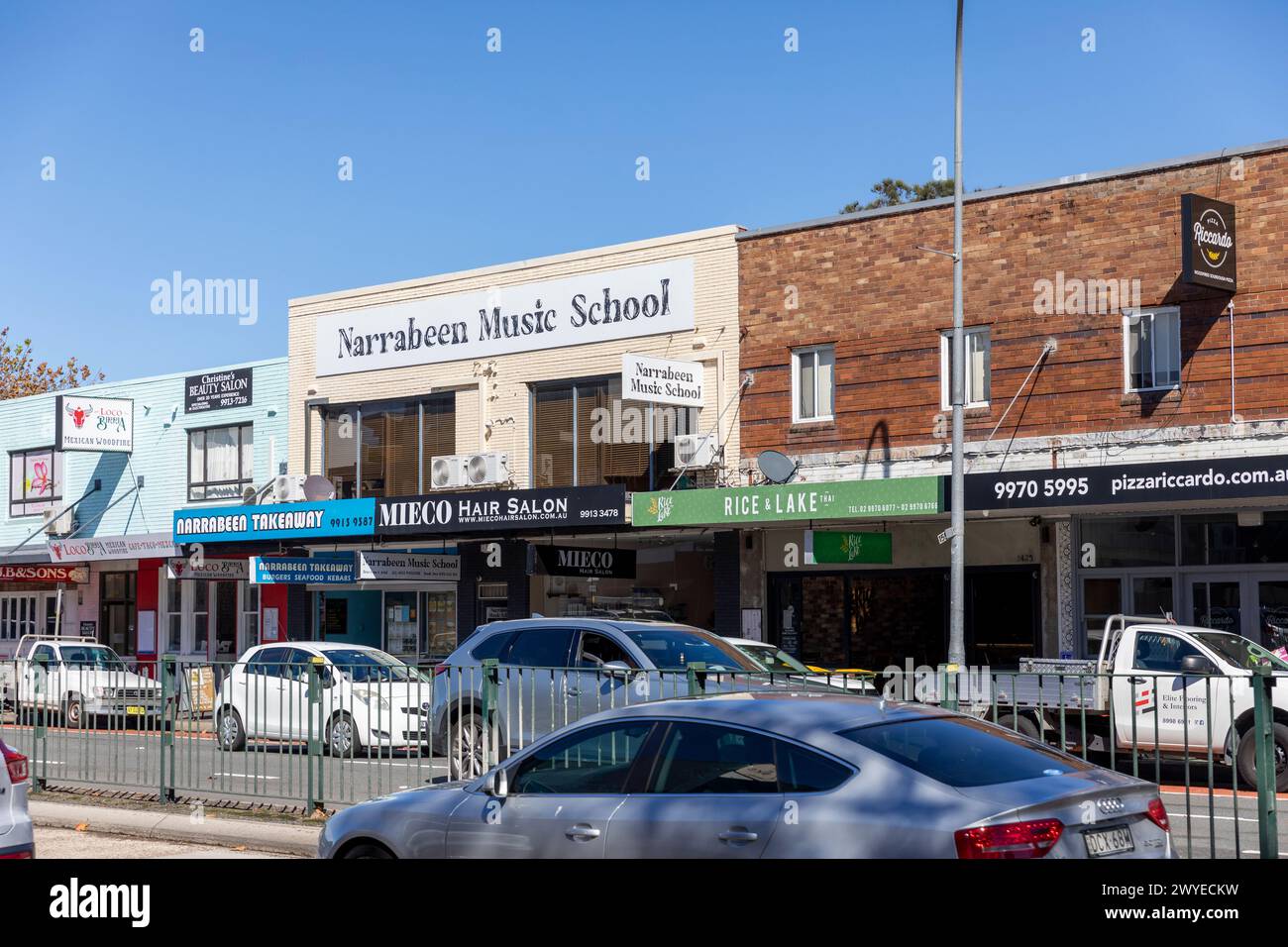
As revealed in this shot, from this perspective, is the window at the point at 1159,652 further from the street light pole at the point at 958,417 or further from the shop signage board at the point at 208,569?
the shop signage board at the point at 208,569

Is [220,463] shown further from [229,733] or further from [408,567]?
[229,733]

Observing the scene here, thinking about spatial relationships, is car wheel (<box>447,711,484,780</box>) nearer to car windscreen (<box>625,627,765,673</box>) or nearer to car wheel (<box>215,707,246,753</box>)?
car wheel (<box>215,707,246,753</box>)

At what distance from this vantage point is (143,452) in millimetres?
38156

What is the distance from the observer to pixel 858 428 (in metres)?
26.0

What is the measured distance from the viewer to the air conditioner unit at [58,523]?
39.5 metres

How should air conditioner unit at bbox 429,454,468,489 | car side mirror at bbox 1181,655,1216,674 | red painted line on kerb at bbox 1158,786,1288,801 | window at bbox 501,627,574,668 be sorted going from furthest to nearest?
1. air conditioner unit at bbox 429,454,468,489
2. window at bbox 501,627,574,668
3. car side mirror at bbox 1181,655,1216,674
4. red painted line on kerb at bbox 1158,786,1288,801

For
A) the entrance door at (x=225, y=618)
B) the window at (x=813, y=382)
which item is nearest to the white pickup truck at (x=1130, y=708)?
the window at (x=813, y=382)

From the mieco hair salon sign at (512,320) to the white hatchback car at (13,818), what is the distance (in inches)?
785

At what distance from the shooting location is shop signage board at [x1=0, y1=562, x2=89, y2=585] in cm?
3788

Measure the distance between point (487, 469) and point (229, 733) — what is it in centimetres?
1541

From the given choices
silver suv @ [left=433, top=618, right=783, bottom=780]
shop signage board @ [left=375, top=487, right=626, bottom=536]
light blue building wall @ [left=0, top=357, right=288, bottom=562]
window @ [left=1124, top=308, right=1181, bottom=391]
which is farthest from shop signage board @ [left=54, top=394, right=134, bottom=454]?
silver suv @ [left=433, top=618, right=783, bottom=780]

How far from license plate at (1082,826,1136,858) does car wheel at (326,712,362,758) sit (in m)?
7.96
